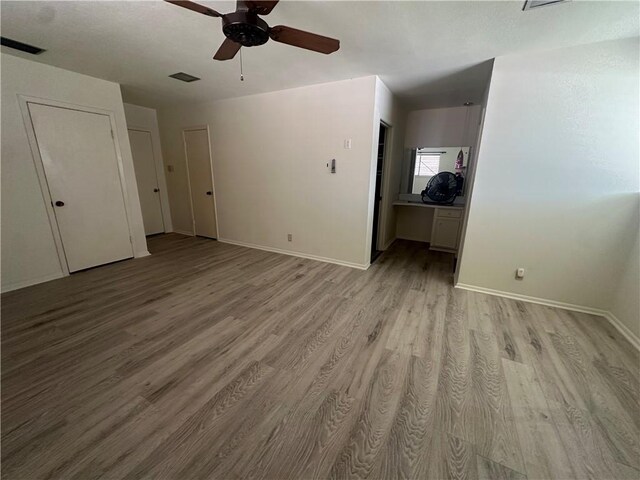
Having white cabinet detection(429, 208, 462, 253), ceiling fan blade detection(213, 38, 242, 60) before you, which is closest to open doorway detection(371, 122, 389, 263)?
white cabinet detection(429, 208, 462, 253)

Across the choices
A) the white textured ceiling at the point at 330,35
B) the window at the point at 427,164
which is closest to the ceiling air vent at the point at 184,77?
the white textured ceiling at the point at 330,35

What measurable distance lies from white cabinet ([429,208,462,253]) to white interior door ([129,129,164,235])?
18.4 ft

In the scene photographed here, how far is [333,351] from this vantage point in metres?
1.95

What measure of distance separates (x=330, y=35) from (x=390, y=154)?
2.24 metres

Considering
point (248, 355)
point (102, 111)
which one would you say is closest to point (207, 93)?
Answer: point (102, 111)

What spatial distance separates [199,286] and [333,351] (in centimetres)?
193

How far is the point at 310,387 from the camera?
5.30 ft

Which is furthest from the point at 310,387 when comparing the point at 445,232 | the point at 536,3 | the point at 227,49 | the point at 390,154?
the point at 445,232

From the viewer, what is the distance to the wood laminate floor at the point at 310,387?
1.21m

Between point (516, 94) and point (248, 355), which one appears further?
point (516, 94)

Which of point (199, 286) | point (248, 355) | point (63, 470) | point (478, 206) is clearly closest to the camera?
point (63, 470)

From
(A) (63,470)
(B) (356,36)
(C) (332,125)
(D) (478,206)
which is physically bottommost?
(A) (63,470)

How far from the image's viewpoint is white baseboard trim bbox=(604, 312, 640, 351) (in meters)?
2.03

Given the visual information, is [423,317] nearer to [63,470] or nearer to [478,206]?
[478,206]
